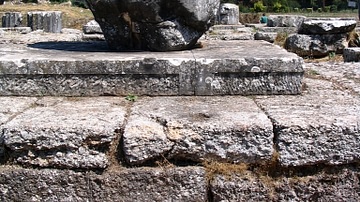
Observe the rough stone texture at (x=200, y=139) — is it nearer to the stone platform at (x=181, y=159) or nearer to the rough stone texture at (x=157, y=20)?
the stone platform at (x=181, y=159)

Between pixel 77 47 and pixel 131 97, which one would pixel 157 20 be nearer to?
pixel 131 97

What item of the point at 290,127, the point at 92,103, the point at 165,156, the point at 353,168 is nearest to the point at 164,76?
the point at 92,103

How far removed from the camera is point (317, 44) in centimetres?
925

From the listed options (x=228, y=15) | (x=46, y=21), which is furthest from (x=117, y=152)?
(x=228, y=15)

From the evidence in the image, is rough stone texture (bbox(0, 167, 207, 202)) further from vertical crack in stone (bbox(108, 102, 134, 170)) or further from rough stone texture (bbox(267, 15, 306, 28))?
rough stone texture (bbox(267, 15, 306, 28))

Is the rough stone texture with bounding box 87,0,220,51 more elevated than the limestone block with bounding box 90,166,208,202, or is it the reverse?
the rough stone texture with bounding box 87,0,220,51

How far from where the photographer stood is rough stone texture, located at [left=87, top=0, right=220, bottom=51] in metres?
3.80

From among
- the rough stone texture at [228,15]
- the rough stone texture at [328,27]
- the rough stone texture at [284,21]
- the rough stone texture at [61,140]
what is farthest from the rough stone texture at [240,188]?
the rough stone texture at [228,15]

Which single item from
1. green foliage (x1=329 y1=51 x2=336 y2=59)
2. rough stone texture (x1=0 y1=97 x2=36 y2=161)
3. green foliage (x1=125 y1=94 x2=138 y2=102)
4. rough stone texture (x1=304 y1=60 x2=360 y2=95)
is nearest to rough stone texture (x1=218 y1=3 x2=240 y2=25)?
green foliage (x1=329 y1=51 x2=336 y2=59)

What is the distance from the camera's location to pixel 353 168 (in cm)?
281

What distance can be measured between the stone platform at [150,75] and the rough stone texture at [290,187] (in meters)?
0.84

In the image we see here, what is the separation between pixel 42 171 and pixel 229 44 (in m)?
2.30

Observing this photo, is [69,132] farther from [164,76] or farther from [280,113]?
[280,113]

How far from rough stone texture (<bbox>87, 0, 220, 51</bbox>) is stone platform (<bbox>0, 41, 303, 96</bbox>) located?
457mm
